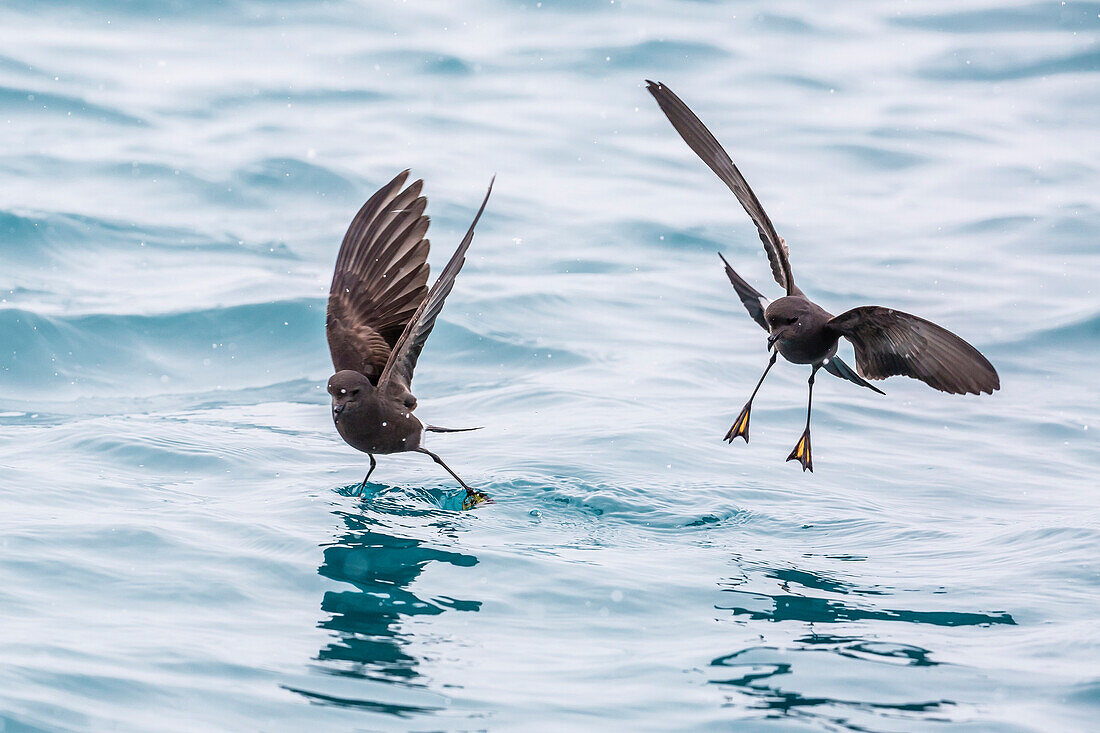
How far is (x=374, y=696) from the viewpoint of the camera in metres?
4.36

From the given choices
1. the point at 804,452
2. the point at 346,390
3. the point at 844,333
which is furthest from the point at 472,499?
the point at 844,333

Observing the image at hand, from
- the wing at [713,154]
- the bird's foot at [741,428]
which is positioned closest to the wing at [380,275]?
the wing at [713,154]

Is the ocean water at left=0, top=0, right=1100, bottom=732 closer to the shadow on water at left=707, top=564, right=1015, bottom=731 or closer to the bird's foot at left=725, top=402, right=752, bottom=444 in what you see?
the shadow on water at left=707, top=564, right=1015, bottom=731

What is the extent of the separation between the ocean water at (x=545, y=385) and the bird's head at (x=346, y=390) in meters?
0.63

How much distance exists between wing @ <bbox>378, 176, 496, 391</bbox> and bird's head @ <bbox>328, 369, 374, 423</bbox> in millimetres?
115

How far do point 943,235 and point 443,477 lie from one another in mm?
7625

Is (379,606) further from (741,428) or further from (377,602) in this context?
(741,428)

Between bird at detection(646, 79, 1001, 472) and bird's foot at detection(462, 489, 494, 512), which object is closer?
bird at detection(646, 79, 1001, 472)

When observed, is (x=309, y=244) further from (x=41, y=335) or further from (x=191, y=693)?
(x=191, y=693)

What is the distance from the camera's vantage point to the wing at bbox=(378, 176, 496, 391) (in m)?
5.34

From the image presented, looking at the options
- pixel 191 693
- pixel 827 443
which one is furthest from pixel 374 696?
pixel 827 443

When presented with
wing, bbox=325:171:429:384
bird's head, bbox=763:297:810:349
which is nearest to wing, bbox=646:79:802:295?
bird's head, bbox=763:297:810:349

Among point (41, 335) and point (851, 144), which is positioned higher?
point (851, 144)

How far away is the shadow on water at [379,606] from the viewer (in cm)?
439
